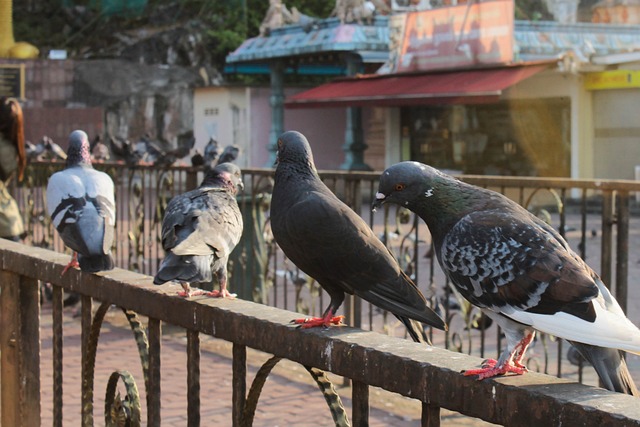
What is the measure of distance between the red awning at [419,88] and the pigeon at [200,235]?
1561cm

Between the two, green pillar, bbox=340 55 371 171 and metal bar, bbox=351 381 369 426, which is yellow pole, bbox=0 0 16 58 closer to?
green pillar, bbox=340 55 371 171

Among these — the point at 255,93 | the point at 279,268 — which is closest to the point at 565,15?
the point at 255,93

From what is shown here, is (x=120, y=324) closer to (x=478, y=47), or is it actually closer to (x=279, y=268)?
(x=279, y=268)

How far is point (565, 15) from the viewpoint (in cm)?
2273

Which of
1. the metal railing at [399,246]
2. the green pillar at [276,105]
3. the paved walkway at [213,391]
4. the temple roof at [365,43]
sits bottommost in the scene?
the paved walkway at [213,391]

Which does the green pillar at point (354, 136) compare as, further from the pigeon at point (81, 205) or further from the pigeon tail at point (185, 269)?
the pigeon tail at point (185, 269)

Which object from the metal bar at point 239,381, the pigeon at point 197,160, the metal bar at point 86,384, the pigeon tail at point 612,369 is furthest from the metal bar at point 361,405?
the pigeon at point 197,160

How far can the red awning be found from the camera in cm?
1947

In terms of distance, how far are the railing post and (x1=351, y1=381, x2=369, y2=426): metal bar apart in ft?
5.34

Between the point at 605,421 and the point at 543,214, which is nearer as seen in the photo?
the point at 605,421

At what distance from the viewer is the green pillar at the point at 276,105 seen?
25.8 m

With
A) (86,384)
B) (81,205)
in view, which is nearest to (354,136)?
(81,205)

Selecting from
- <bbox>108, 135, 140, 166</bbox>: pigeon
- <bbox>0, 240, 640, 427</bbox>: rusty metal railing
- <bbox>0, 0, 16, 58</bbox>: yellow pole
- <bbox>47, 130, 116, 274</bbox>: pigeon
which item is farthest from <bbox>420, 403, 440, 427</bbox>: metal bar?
<bbox>0, 0, 16, 58</bbox>: yellow pole

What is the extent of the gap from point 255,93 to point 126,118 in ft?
18.2
